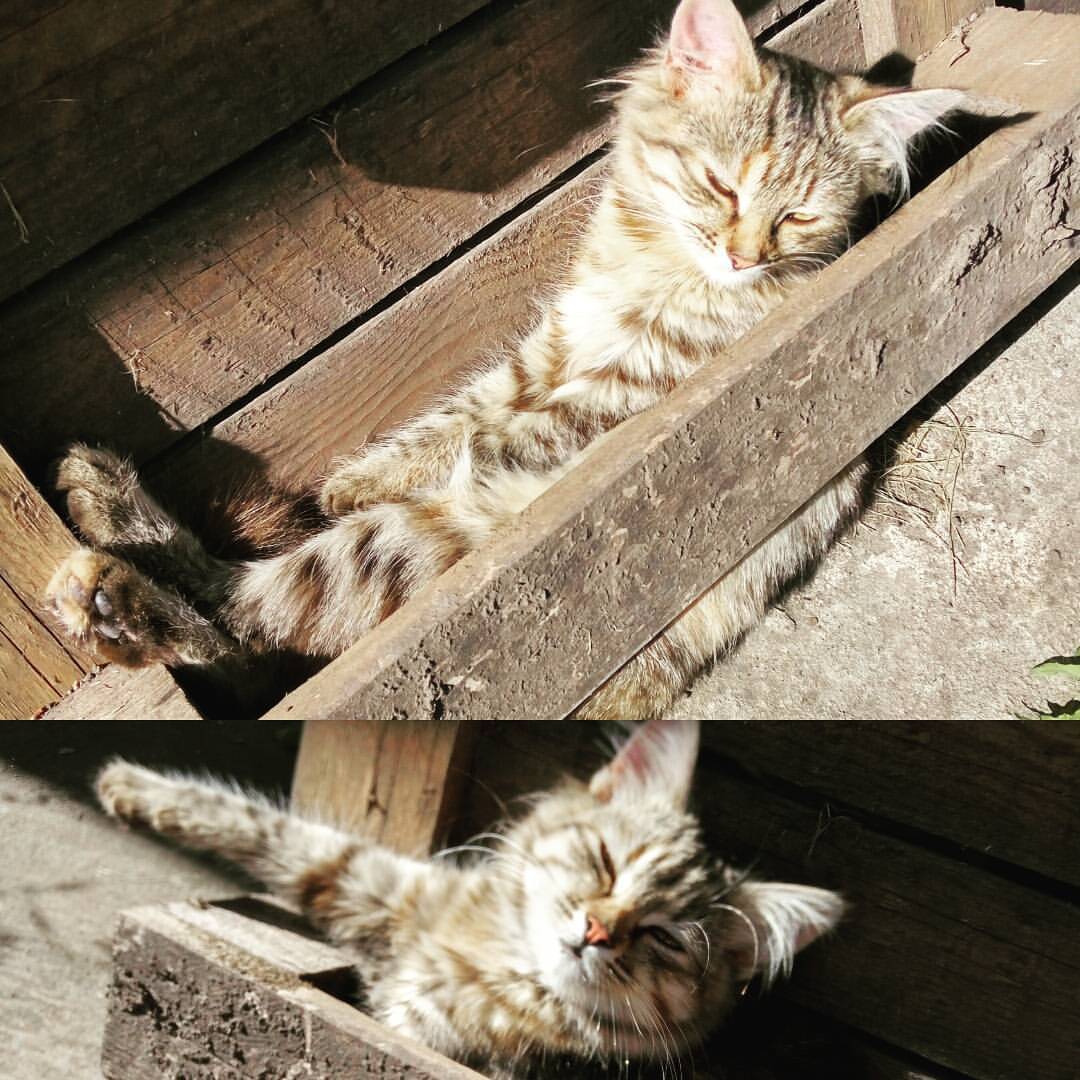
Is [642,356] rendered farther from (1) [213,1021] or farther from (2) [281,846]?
(1) [213,1021]

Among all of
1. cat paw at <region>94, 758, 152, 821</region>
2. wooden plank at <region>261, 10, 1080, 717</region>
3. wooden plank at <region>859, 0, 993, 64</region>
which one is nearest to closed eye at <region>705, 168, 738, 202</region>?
wooden plank at <region>261, 10, 1080, 717</region>

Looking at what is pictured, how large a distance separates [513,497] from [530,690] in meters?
0.57

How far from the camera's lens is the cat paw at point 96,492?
1.79 m

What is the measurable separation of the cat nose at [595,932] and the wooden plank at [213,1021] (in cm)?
22

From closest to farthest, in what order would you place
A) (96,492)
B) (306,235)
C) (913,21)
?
1. (96,492)
2. (306,235)
3. (913,21)

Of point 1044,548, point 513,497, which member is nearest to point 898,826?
point 513,497

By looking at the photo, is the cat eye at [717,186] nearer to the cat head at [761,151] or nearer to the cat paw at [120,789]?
the cat head at [761,151]

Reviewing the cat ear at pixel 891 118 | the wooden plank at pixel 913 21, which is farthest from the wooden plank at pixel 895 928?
the wooden plank at pixel 913 21

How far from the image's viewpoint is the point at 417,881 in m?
1.17

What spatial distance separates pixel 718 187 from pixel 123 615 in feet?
4.56

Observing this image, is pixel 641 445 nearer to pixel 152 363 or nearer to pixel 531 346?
pixel 531 346

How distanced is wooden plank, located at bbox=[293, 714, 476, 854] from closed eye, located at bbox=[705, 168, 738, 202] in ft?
4.69

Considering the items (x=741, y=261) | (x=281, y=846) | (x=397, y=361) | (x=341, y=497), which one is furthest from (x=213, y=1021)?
(x=741, y=261)

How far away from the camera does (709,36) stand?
82.8 inches
